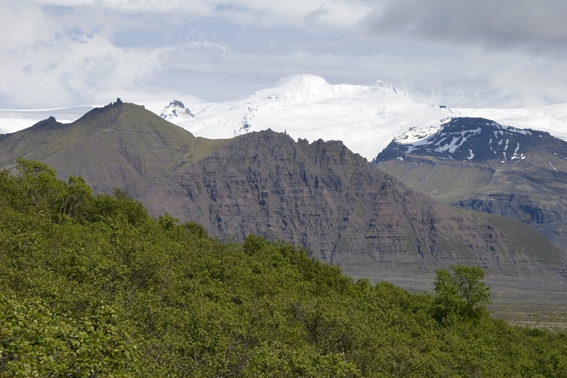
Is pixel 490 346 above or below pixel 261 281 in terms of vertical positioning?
below

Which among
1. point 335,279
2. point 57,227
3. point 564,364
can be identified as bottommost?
point 564,364

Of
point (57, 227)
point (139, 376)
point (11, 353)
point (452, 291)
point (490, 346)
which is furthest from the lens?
point (452, 291)

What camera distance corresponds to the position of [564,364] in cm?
13088

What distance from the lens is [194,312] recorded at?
87.8m

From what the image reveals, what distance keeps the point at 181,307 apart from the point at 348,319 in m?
21.6

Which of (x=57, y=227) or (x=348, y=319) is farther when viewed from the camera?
(x=57, y=227)

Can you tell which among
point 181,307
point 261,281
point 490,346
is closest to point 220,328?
point 181,307

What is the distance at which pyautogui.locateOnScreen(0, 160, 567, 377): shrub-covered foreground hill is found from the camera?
45.6 metres

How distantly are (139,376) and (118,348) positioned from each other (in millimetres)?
15272

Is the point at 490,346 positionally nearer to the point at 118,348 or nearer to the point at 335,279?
the point at 335,279

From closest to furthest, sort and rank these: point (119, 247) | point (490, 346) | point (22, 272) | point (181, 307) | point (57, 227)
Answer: point (22, 272)
point (181, 307)
point (119, 247)
point (57, 227)
point (490, 346)

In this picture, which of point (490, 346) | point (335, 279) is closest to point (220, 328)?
point (490, 346)

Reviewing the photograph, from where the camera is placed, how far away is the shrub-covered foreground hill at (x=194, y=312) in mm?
45562

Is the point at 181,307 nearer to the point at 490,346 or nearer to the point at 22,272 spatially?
the point at 22,272
